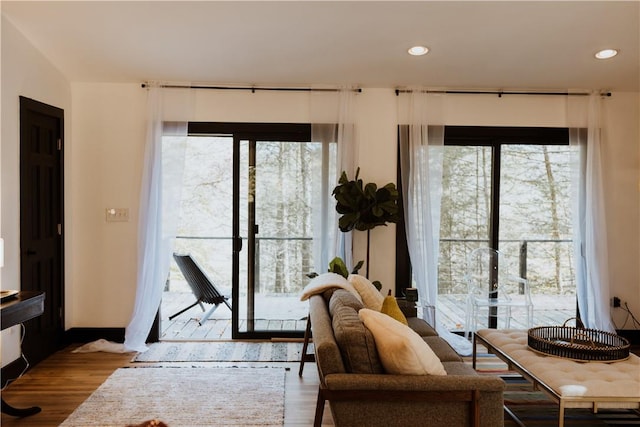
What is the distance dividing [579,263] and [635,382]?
7.34ft

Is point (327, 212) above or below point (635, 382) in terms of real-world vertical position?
above

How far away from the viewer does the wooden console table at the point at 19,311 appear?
8.19 ft

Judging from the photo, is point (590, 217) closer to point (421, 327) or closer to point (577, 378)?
point (421, 327)

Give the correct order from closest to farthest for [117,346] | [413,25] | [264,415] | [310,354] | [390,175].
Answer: [264,415]
[413,25]
[310,354]
[117,346]
[390,175]

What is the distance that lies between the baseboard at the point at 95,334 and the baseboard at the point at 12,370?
0.79 m

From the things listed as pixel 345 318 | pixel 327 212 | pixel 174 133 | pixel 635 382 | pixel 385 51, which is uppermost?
pixel 385 51

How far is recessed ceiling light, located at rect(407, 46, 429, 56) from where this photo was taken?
3.58m

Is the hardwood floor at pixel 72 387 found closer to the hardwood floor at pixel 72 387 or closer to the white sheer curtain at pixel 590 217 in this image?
the hardwood floor at pixel 72 387

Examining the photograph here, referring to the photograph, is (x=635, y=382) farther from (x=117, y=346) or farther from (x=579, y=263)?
(x=117, y=346)

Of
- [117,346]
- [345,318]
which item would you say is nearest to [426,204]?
[345,318]

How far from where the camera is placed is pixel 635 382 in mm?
2348

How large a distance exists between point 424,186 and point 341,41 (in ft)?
5.19

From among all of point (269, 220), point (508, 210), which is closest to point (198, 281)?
point (269, 220)

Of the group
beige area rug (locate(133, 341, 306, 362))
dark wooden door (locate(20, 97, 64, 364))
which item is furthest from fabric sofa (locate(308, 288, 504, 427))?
dark wooden door (locate(20, 97, 64, 364))
